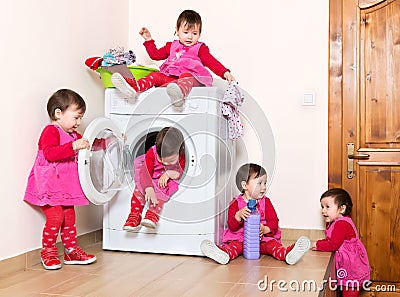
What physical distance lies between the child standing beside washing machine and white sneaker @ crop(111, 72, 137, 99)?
0.74 ft

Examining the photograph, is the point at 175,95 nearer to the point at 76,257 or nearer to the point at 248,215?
the point at 248,215

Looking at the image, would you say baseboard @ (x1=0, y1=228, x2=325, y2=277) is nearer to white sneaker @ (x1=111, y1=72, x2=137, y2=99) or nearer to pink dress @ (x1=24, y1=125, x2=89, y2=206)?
pink dress @ (x1=24, y1=125, x2=89, y2=206)

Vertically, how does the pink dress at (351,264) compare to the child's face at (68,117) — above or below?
below

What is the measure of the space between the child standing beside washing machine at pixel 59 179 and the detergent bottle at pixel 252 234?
0.84 meters

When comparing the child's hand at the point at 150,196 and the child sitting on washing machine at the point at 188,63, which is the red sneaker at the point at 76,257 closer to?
the child's hand at the point at 150,196

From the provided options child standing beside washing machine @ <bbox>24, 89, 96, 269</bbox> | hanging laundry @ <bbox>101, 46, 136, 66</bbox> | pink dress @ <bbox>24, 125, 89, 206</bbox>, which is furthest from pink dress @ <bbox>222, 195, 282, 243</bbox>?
hanging laundry @ <bbox>101, 46, 136, 66</bbox>

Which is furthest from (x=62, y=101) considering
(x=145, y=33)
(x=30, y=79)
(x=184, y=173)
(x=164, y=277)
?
(x=164, y=277)

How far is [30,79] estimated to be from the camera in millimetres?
3057

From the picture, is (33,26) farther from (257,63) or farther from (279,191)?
(279,191)

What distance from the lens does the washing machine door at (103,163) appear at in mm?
3027

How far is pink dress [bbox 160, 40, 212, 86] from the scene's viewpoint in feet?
11.5

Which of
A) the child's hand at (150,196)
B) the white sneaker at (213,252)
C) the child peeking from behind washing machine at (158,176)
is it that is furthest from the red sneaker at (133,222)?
the white sneaker at (213,252)

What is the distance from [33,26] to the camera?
308 cm

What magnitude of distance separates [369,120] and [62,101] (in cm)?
194
